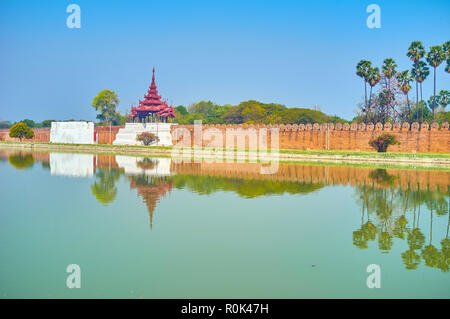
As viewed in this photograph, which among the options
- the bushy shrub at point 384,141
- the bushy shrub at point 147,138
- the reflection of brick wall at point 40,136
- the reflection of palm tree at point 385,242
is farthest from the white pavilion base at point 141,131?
the reflection of palm tree at point 385,242

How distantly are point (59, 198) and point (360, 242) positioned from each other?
5.29 meters

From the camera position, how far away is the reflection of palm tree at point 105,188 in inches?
293

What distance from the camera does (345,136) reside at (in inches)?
984

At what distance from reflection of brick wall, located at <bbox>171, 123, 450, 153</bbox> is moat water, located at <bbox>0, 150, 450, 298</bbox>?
15262 mm

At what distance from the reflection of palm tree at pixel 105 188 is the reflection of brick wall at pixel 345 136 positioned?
17.0 m

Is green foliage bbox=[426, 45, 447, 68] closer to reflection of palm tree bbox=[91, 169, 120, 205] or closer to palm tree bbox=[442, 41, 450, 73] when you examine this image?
palm tree bbox=[442, 41, 450, 73]

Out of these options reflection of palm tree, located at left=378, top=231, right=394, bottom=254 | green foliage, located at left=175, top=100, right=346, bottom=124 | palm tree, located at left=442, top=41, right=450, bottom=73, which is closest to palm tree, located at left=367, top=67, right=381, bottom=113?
palm tree, located at left=442, top=41, right=450, bottom=73

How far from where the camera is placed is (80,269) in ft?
12.4

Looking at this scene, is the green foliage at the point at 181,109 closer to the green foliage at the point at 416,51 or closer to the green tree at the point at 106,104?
the green tree at the point at 106,104

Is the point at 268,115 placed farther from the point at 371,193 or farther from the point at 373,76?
the point at 371,193

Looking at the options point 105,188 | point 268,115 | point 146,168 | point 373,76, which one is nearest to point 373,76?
point 373,76

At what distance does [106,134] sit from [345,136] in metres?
20.7
